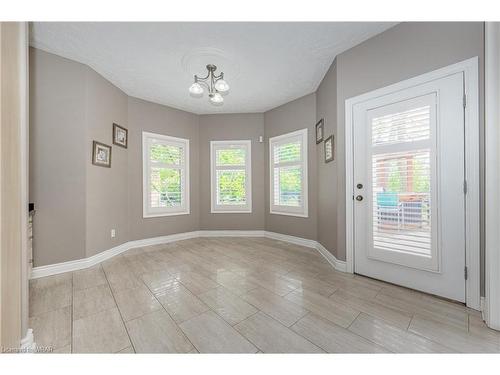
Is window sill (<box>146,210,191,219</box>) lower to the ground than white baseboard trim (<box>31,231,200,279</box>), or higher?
higher

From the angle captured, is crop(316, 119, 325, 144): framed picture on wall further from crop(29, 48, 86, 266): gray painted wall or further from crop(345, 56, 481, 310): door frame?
crop(29, 48, 86, 266): gray painted wall

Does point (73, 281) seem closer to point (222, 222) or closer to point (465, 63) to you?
point (222, 222)

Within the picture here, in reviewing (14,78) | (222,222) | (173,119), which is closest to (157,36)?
(14,78)

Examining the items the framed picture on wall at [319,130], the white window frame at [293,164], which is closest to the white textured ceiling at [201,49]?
the framed picture on wall at [319,130]

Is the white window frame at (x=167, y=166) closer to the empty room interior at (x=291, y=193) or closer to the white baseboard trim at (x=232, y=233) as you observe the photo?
the empty room interior at (x=291, y=193)

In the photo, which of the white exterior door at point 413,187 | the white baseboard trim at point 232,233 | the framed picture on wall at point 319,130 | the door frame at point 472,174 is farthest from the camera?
the white baseboard trim at point 232,233

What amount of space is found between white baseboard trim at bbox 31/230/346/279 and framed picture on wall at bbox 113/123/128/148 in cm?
159

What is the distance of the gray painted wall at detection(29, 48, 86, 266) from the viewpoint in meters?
2.18

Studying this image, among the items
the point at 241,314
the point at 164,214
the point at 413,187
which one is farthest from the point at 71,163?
the point at 413,187

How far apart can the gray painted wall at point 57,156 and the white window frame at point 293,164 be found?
286 cm

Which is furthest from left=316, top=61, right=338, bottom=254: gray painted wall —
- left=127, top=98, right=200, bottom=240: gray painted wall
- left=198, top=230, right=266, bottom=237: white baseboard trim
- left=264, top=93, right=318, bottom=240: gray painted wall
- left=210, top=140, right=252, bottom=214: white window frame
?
left=127, top=98, right=200, bottom=240: gray painted wall

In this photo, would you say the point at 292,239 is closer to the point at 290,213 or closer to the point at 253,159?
the point at 290,213

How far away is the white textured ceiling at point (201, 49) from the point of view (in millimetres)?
1909

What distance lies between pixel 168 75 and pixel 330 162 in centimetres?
249
